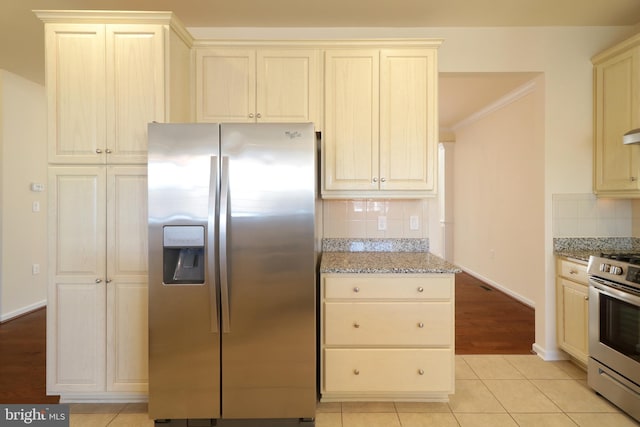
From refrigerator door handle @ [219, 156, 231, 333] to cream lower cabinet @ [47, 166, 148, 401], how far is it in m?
0.59

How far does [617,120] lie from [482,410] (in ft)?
7.54

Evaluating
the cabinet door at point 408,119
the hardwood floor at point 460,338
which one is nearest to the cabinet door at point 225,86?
the cabinet door at point 408,119

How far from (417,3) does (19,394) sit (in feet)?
12.7

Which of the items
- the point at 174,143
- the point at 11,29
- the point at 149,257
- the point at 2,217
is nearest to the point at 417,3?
the point at 174,143

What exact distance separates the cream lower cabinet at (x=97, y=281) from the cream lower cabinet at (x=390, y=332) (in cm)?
119

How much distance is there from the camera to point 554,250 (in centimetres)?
303

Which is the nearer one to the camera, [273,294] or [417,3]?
[273,294]

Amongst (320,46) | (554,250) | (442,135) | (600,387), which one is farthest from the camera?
(442,135)

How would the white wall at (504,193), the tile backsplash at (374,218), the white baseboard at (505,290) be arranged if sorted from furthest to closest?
the white baseboard at (505,290)
the white wall at (504,193)
the tile backsplash at (374,218)

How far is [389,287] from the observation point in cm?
230

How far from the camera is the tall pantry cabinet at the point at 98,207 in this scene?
2293 millimetres

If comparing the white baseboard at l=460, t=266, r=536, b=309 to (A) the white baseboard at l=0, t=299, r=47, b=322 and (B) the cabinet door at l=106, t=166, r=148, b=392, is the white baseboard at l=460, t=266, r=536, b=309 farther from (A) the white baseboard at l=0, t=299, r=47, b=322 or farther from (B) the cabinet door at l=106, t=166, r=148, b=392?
(A) the white baseboard at l=0, t=299, r=47, b=322

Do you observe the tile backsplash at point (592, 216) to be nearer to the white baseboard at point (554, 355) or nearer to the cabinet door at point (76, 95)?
the white baseboard at point (554, 355)

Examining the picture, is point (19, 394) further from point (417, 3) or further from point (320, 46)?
point (417, 3)
